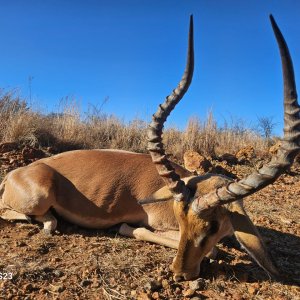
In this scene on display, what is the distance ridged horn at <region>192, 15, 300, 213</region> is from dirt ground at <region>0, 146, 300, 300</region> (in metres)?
0.84

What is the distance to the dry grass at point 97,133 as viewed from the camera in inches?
447

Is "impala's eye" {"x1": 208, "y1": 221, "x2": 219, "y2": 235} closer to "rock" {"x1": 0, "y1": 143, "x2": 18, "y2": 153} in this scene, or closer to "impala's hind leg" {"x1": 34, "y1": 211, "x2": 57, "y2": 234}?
"impala's hind leg" {"x1": 34, "y1": 211, "x2": 57, "y2": 234}

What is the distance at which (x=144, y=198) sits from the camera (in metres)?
5.26

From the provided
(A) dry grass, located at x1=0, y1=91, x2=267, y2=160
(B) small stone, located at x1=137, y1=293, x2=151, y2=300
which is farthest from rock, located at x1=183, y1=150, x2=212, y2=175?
(B) small stone, located at x1=137, y1=293, x2=151, y2=300

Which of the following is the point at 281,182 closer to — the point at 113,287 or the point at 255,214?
the point at 255,214

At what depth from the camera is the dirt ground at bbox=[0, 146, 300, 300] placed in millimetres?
3795

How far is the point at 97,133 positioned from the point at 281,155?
34.1 feet

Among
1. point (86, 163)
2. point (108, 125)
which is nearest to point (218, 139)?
point (108, 125)

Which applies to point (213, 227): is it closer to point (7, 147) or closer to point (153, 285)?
point (153, 285)

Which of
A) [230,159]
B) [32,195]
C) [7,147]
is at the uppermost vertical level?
[230,159]

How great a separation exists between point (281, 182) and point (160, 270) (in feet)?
21.8

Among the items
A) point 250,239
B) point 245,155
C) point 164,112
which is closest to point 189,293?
point 250,239

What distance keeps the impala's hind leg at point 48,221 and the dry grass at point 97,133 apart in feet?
18.1

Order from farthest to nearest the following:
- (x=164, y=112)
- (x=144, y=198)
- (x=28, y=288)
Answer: (x=144, y=198) < (x=164, y=112) < (x=28, y=288)
